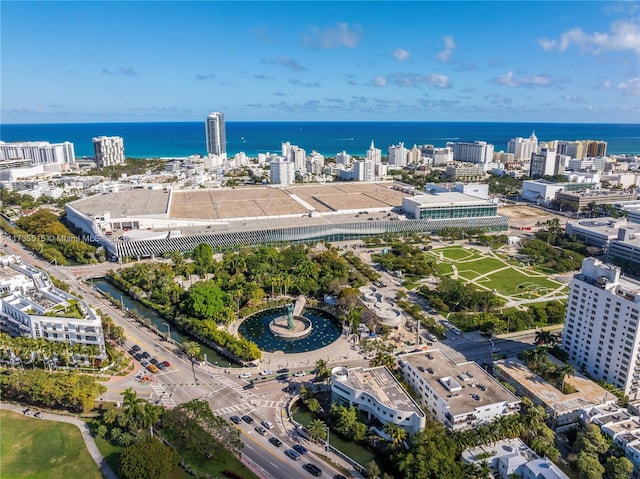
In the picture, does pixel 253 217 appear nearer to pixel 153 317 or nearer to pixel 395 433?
pixel 153 317

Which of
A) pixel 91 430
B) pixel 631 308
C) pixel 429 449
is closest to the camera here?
pixel 429 449

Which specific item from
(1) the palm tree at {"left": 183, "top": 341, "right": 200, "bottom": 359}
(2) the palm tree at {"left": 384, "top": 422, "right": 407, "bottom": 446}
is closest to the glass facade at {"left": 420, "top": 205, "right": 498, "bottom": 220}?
(1) the palm tree at {"left": 183, "top": 341, "right": 200, "bottom": 359}

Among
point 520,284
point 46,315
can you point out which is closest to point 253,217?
point 520,284

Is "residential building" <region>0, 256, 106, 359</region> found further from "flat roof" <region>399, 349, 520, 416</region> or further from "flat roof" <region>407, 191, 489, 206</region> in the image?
"flat roof" <region>407, 191, 489, 206</region>

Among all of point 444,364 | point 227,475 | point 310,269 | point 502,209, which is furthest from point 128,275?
point 502,209

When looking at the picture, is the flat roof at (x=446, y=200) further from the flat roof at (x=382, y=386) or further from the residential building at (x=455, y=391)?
the flat roof at (x=382, y=386)

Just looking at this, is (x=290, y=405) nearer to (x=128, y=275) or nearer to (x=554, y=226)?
(x=128, y=275)
